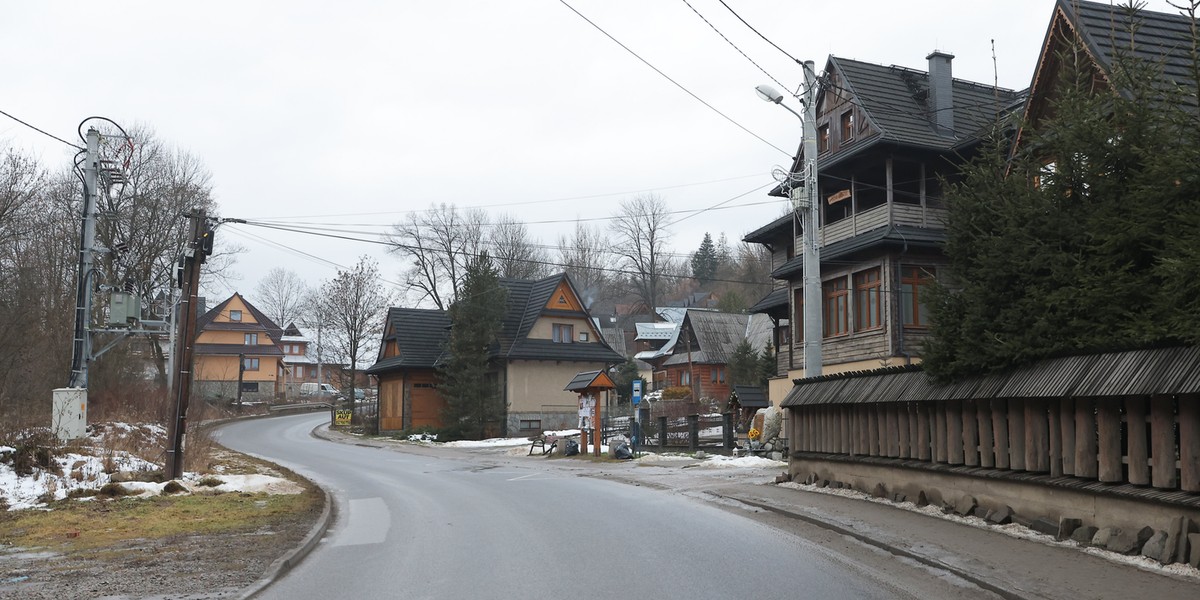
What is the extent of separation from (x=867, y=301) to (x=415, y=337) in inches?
1188

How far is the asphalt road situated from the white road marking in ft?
0.08

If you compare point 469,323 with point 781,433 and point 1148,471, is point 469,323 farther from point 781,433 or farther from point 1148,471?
point 1148,471

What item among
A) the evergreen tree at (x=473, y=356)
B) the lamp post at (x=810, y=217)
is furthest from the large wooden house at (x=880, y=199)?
the evergreen tree at (x=473, y=356)

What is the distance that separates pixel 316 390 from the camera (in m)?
102

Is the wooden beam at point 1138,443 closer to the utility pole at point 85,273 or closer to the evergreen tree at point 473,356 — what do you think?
the utility pole at point 85,273

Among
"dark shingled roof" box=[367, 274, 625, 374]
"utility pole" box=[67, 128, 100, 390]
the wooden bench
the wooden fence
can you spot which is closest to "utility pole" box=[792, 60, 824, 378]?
the wooden fence

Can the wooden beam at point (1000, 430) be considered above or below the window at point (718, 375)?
→ below

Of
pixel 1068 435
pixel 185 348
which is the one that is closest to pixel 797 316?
pixel 185 348

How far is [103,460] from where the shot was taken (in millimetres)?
18672

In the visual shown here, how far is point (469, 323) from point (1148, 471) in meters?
36.6

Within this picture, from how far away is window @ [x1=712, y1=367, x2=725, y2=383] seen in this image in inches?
2736

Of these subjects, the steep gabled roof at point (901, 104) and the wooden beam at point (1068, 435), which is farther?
the steep gabled roof at point (901, 104)

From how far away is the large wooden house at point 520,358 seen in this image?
4791 cm

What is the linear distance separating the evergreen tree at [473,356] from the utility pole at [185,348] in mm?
24178
